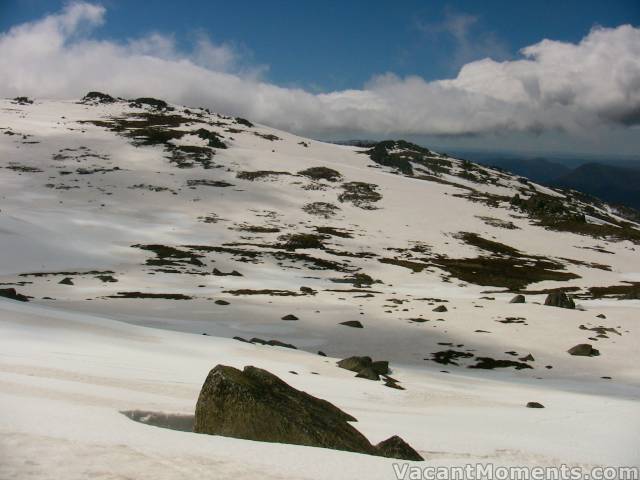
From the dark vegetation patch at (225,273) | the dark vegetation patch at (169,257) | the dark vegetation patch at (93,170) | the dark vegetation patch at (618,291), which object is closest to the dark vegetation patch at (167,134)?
the dark vegetation patch at (93,170)

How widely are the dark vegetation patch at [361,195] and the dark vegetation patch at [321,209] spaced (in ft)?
20.5

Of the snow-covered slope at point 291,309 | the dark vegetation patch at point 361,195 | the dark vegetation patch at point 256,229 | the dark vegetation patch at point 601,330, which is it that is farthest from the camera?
the dark vegetation patch at point 361,195

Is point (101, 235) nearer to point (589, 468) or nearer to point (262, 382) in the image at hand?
point (262, 382)

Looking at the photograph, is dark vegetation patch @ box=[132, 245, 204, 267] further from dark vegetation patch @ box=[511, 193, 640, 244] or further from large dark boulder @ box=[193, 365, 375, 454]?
dark vegetation patch @ box=[511, 193, 640, 244]

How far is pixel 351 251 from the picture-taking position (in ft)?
237

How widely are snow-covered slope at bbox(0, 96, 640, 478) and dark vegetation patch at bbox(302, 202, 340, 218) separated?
0.48 meters

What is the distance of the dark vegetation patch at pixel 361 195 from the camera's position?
107881mm

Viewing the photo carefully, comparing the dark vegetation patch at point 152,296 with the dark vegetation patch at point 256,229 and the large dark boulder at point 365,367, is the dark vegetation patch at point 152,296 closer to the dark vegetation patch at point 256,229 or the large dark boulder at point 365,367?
the large dark boulder at point 365,367

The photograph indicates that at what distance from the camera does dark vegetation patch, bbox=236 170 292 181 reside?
387ft

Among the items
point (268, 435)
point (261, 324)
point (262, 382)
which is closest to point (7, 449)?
point (268, 435)

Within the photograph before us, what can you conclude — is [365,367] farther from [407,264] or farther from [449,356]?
[407,264]

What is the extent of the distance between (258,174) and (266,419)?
378ft

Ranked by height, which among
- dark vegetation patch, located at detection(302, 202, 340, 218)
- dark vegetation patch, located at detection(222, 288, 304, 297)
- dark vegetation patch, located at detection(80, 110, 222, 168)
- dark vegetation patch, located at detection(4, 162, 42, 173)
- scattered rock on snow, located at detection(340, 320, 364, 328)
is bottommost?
scattered rock on snow, located at detection(340, 320, 364, 328)

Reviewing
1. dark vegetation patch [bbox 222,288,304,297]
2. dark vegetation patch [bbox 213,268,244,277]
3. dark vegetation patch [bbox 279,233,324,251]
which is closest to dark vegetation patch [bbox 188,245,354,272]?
dark vegetation patch [bbox 279,233,324,251]
